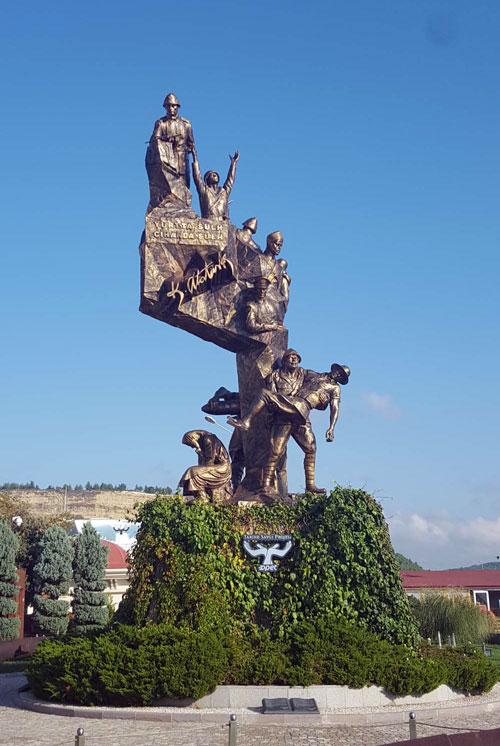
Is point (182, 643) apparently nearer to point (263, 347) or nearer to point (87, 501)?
point (263, 347)

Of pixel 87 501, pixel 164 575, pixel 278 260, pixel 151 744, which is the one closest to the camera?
pixel 151 744

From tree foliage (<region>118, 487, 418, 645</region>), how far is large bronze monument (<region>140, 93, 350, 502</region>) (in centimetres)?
251

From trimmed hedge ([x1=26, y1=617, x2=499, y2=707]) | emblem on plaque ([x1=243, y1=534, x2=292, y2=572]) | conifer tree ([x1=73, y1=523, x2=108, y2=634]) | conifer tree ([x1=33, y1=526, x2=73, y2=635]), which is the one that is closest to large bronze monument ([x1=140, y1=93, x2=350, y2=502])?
emblem on plaque ([x1=243, y1=534, x2=292, y2=572])

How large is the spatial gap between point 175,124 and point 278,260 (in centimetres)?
380

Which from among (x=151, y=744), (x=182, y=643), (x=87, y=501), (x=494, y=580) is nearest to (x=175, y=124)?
(x=182, y=643)

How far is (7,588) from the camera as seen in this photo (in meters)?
25.6

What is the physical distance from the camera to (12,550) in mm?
25859

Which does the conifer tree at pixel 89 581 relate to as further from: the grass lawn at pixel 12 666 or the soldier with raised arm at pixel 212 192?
the soldier with raised arm at pixel 212 192

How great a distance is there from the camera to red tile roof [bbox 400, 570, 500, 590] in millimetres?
37000

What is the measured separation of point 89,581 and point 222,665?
18931mm

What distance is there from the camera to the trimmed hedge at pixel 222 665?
1058 cm

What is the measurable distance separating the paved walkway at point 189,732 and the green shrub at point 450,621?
32.3 ft

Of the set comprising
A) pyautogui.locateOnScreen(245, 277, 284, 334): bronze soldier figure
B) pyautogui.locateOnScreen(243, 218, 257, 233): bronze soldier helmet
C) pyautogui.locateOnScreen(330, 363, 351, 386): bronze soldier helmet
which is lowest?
pyautogui.locateOnScreen(330, 363, 351, 386): bronze soldier helmet
